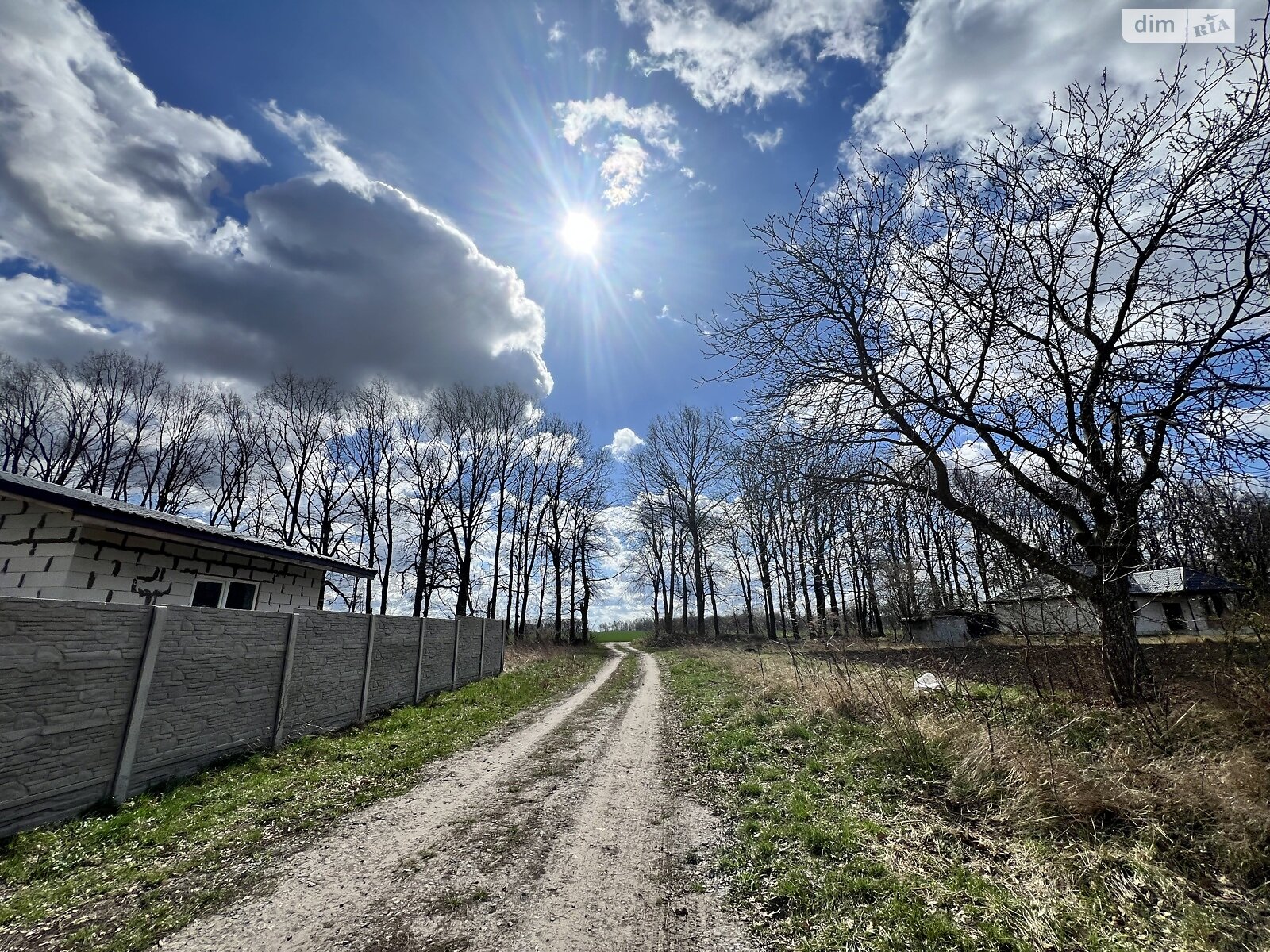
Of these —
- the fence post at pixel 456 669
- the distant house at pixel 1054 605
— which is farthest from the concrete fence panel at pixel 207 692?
the distant house at pixel 1054 605

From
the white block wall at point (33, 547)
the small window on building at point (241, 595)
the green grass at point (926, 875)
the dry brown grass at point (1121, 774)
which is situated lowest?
the green grass at point (926, 875)

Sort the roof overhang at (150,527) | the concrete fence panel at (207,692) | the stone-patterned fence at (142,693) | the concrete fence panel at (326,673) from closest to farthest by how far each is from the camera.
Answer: the stone-patterned fence at (142,693) < the concrete fence panel at (207,692) < the roof overhang at (150,527) < the concrete fence panel at (326,673)

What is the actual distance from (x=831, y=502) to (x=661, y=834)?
6293mm

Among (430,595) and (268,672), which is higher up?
(430,595)

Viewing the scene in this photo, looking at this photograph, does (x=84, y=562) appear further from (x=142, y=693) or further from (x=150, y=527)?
(x=142, y=693)

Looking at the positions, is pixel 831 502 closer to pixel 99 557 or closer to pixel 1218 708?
pixel 1218 708

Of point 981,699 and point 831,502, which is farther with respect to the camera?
point 831,502

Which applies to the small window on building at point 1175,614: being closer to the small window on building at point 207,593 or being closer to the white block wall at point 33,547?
the small window on building at point 207,593

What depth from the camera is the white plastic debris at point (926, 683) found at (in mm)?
8222

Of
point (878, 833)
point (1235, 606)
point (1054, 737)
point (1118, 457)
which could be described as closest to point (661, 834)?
point (878, 833)

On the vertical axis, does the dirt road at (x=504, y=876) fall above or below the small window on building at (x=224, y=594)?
below

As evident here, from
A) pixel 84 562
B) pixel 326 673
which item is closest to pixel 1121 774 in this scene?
pixel 326 673

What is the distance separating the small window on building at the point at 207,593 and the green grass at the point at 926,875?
392 inches

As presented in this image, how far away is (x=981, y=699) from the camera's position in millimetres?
8266
